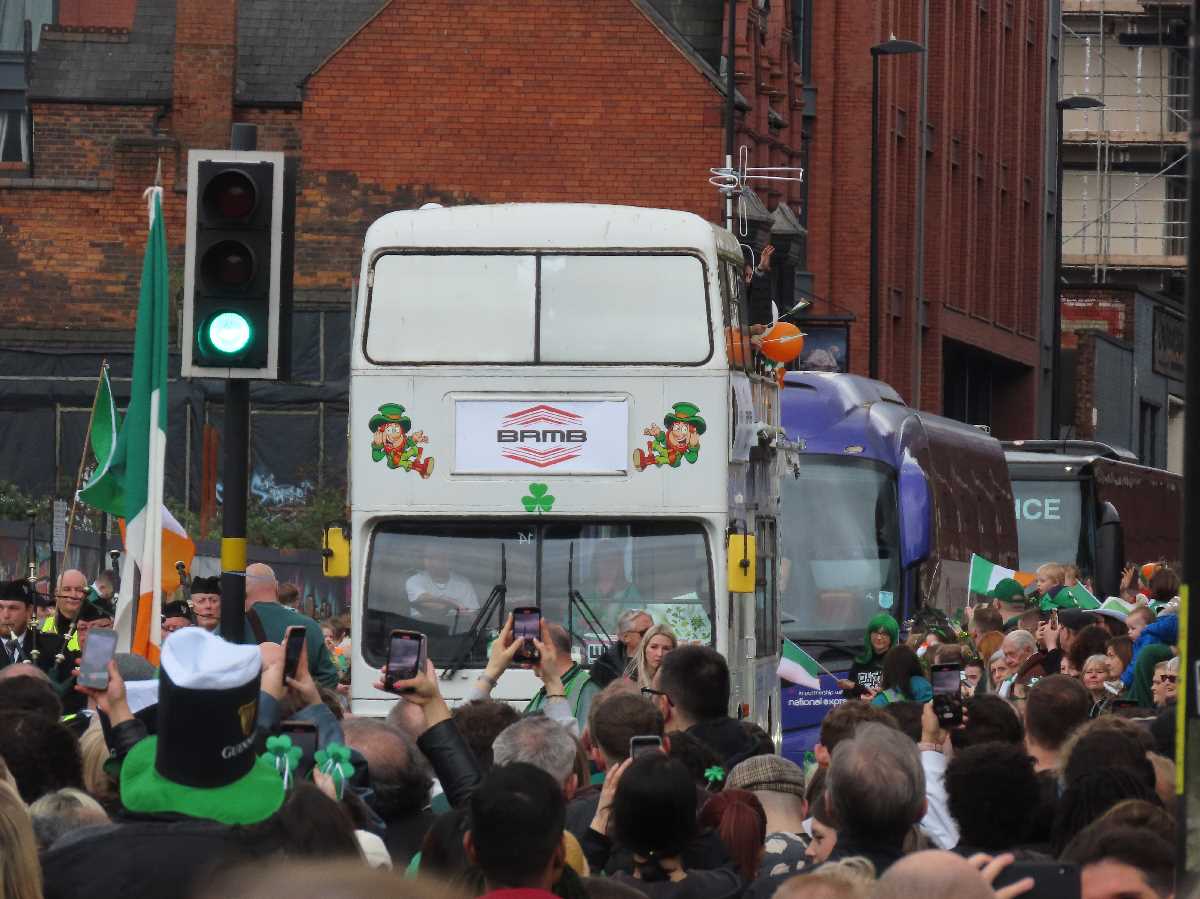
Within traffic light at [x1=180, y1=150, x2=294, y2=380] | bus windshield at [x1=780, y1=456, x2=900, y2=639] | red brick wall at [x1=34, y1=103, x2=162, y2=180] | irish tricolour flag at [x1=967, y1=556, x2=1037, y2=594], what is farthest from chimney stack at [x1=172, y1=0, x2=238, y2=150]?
traffic light at [x1=180, y1=150, x2=294, y2=380]

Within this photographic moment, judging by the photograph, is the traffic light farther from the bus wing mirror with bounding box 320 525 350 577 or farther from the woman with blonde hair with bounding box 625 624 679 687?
the bus wing mirror with bounding box 320 525 350 577

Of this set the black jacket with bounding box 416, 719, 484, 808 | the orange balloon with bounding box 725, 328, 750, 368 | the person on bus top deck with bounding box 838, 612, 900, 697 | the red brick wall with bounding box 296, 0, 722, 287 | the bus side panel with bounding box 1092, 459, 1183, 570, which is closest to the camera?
the black jacket with bounding box 416, 719, 484, 808

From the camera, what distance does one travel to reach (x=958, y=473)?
992 inches

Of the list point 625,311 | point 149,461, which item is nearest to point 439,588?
point 625,311

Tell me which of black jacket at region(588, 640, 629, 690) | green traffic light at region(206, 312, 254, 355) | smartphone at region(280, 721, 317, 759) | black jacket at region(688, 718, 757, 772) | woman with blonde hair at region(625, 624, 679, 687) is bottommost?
black jacket at region(588, 640, 629, 690)

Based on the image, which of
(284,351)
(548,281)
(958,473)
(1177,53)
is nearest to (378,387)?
(548,281)

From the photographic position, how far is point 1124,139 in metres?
89.6

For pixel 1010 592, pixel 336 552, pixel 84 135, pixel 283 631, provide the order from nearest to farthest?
pixel 283 631 → pixel 336 552 → pixel 1010 592 → pixel 84 135

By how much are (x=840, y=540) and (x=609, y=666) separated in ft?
24.1

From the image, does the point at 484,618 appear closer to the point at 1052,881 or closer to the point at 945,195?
the point at 1052,881

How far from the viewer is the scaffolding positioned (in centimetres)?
8925

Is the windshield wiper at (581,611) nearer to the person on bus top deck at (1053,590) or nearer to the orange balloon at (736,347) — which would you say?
the orange balloon at (736,347)

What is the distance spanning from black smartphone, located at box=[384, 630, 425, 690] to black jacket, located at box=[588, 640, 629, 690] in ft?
23.0

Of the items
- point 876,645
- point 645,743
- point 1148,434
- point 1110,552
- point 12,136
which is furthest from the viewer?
point 1148,434
